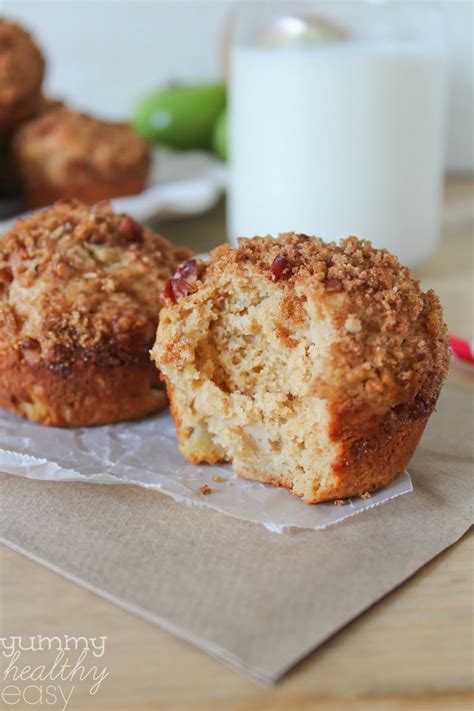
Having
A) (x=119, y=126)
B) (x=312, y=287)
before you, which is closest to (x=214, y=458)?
(x=312, y=287)

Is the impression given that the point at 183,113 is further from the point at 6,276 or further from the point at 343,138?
the point at 6,276

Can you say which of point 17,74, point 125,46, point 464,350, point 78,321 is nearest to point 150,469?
point 78,321

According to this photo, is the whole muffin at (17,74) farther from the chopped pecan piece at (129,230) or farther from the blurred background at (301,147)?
the chopped pecan piece at (129,230)

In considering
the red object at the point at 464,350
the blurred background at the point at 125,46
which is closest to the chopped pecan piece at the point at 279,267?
the red object at the point at 464,350

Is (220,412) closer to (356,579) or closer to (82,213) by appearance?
(356,579)

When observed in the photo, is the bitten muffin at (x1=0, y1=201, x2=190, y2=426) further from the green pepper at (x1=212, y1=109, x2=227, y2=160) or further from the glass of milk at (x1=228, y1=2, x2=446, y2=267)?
the green pepper at (x1=212, y1=109, x2=227, y2=160)

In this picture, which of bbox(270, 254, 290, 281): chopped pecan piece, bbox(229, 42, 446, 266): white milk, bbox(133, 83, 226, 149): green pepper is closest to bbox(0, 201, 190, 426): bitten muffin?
bbox(270, 254, 290, 281): chopped pecan piece

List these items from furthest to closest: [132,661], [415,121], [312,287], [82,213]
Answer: [415,121] → [82,213] → [312,287] → [132,661]
